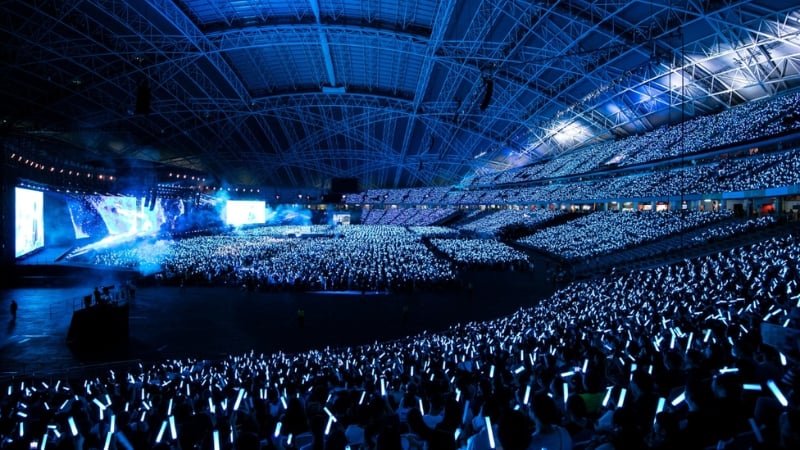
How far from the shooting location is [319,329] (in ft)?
50.2

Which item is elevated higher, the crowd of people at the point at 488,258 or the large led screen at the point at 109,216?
the large led screen at the point at 109,216

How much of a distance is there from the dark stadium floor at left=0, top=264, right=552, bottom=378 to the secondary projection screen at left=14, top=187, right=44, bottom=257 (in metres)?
3.10

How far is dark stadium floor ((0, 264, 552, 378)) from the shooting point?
1289 centimetres

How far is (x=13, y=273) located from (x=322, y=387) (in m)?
24.1

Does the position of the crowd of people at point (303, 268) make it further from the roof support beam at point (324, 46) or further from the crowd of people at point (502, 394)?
the roof support beam at point (324, 46)

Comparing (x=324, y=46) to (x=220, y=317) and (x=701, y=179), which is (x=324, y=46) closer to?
(x=220, y=317)

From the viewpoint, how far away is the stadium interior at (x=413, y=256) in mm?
4320

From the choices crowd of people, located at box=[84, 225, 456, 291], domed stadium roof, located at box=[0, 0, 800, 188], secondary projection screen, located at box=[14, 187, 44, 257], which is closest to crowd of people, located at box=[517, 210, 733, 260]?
domed stadium roof, located at box=[0, 0, 800, 188]

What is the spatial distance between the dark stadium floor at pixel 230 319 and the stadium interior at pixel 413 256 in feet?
0.48

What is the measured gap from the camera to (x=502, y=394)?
15.6 ft

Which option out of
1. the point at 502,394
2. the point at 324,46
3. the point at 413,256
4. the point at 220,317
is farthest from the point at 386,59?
the point at 502,394

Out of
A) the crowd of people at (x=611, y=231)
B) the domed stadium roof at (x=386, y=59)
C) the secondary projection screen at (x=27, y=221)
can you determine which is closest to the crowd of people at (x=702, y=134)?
the domed stadium roof at (x=386, y=59)

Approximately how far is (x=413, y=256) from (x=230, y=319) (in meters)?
13.9

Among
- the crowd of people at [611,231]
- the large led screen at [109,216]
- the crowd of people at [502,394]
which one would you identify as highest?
the large led screen at [109,216]
